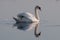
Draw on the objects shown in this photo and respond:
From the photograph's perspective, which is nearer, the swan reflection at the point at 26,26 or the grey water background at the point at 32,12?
the grey water background at the point at 32,12

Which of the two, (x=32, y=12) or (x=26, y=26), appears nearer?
(x=26, y=26)

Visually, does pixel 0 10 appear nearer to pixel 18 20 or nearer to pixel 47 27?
pixel 18 20

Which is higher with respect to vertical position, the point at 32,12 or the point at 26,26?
the point at 32,12

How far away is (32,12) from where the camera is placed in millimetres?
3906

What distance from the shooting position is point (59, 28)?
9.10 feet

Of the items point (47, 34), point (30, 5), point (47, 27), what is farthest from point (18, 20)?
point (30, 5)

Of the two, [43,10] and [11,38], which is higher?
[43,10]

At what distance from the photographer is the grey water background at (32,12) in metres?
2.52

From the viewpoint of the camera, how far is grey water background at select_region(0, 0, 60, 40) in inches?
99.0

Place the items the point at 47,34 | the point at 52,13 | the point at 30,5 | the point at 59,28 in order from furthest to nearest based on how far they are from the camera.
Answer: the point at 30,5, the point at 52,13, the point at 59,28, the point at 47,34

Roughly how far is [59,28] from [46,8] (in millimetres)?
1456

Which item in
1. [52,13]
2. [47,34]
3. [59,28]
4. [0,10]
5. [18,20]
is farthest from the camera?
[0,10]

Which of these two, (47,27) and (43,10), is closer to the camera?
(47,27)

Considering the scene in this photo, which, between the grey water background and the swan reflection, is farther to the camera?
the swan reflection
